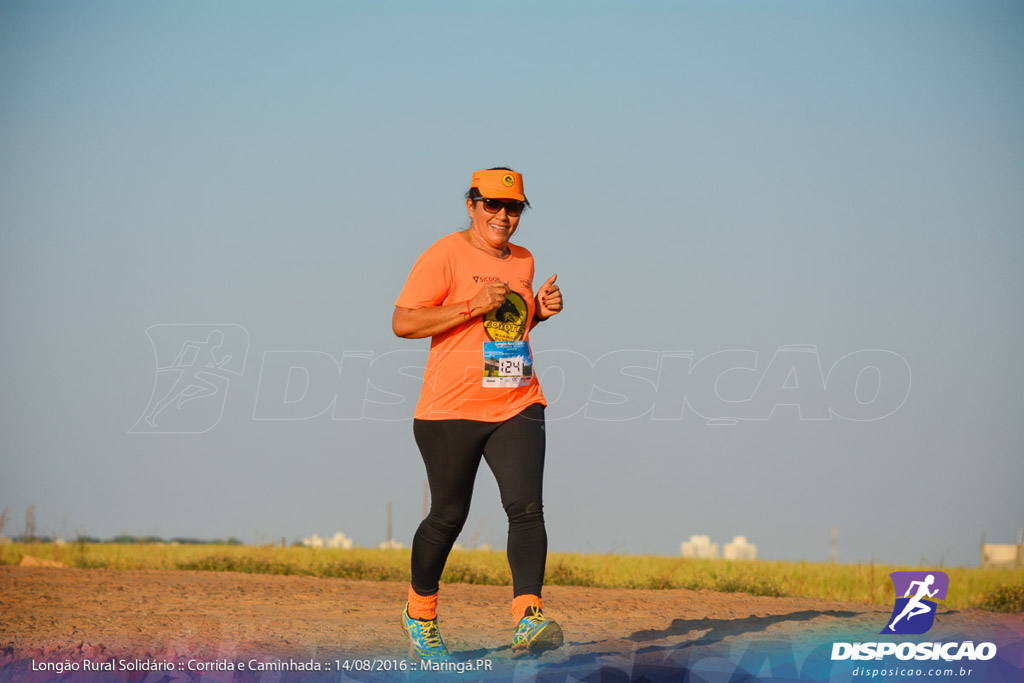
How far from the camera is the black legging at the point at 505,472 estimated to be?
233 inches

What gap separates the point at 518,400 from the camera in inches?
237

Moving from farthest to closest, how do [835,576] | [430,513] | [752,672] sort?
[835,576]
[430,513]
[752,672]

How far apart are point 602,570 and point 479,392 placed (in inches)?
228

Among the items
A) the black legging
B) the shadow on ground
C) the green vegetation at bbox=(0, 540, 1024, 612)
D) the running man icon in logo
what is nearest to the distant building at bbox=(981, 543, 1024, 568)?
the green vegetation at bbox=(0, 540, 1024, 612)

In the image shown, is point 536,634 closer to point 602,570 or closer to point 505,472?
point 505,472

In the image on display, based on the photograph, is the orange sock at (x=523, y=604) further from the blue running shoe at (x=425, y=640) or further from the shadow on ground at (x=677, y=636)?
the blue running shoe at (x=425, y=640)

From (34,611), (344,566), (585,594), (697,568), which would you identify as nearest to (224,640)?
(34,611)

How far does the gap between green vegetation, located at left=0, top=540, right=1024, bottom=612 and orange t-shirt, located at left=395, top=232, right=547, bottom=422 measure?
5.01m

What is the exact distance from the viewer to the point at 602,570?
11.3 meters

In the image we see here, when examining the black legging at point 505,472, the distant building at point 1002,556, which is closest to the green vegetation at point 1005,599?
the distant building at point 1002,556

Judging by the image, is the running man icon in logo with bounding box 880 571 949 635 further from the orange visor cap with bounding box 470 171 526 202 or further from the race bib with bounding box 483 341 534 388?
the orange visor cap with bounding box 470 171 526 202

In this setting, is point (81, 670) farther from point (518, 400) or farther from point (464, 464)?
point (518, 400)

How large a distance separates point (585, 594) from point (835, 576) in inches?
114

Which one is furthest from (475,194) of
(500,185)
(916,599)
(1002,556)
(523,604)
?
(1002,556)
